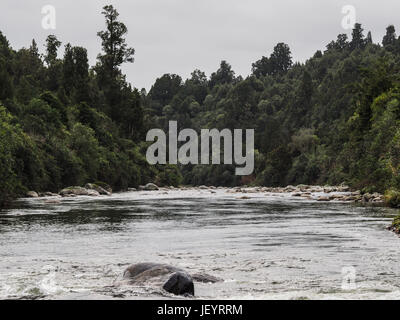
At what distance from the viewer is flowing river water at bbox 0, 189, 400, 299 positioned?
410 inches

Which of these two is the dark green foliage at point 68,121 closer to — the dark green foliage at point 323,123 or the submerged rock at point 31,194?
the submerged rock at point 31,194

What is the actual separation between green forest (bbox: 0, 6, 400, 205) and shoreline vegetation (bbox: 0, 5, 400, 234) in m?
0.17

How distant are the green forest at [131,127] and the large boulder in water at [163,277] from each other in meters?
25.9

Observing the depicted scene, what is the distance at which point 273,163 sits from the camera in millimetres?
105562

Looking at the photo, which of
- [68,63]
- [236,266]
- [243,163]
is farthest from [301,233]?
[243,163]

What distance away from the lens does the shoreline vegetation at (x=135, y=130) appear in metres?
47.1

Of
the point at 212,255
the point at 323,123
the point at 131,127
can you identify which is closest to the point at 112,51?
the point at 131,127

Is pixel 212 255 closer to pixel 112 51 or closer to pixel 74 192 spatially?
pixel 74 192

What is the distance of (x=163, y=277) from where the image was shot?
1082 cm

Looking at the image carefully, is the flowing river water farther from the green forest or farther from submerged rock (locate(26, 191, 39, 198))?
submerged rock (locate(26, 191, 39, 198))

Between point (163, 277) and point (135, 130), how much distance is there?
9318cm

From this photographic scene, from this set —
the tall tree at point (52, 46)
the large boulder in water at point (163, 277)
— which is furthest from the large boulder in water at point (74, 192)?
the tall tree at point (52, 46)
